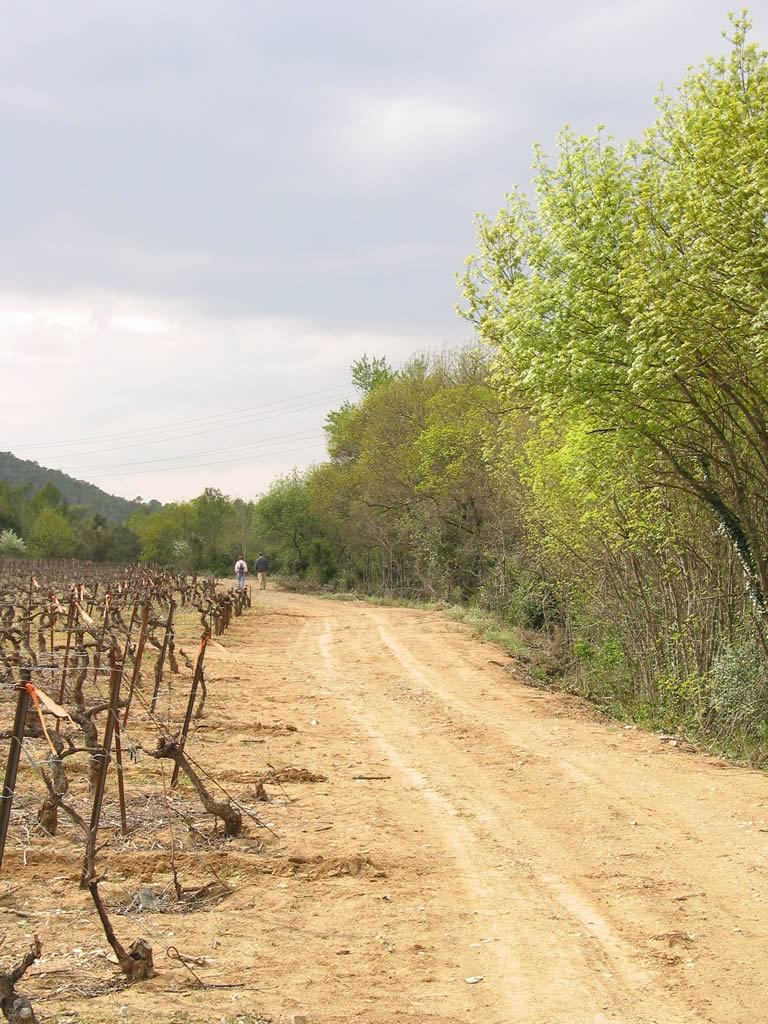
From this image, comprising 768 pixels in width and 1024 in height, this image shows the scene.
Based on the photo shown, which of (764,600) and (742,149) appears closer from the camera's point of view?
(742,149)

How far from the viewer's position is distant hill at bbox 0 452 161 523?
5142 inches

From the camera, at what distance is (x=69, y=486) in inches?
5586

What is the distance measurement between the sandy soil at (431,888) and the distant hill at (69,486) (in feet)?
398

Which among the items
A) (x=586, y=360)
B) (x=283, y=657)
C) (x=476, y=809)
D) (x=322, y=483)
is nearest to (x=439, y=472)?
(x=322, y=483)

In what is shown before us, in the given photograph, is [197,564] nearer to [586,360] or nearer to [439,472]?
[439,472]

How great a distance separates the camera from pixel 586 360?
11.5 meters

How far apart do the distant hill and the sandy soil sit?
121401mm

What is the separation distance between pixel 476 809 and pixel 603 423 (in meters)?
6.66

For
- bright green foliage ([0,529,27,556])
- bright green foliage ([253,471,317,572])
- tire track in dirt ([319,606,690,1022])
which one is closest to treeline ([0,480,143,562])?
bright green foliage ([0,529,27,556])

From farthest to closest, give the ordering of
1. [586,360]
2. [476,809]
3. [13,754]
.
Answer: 1. [586,360]
2. [476,809]
3. [13,754]

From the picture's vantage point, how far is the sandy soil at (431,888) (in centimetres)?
472

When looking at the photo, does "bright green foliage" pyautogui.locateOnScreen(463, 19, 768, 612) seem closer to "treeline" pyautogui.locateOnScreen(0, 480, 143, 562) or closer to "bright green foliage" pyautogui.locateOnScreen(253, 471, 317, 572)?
"bright green foliage" pyautogui.locateOnScreen(253, 471, 317, 572)

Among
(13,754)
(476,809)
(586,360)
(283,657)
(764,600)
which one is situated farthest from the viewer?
(283,657)

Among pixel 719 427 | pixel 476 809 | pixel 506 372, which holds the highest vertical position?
pixel 506 372
